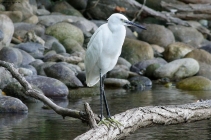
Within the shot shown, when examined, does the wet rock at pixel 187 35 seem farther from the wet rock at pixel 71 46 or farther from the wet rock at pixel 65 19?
the wet rock at pixel 71 46

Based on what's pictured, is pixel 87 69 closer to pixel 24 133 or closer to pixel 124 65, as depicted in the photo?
pixel 24 133

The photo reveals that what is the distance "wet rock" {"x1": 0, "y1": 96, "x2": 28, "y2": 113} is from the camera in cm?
1101

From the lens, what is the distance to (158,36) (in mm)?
21094

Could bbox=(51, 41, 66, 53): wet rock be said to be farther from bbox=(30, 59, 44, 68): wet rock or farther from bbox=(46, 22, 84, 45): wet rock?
bbox=(30, 59, 44, 68): wet rock

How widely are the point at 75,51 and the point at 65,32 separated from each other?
57.2 inches

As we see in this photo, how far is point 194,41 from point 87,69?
14.1 m

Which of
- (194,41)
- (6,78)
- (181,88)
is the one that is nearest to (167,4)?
(194,41)

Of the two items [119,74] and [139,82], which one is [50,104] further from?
[119,74]

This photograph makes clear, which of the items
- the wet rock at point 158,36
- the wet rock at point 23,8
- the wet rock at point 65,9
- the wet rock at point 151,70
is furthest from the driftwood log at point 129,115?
the wet rock at point 65,9

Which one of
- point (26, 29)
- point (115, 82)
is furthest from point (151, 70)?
point (26, 29)

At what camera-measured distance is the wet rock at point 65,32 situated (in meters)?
19.2

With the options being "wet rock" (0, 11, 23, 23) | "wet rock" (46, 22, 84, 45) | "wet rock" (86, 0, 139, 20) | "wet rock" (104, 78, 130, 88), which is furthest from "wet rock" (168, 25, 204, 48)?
"wet rock" (104, 78, 130, 88)

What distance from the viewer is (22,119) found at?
10.5m

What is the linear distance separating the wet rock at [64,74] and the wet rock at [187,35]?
8.16 m
